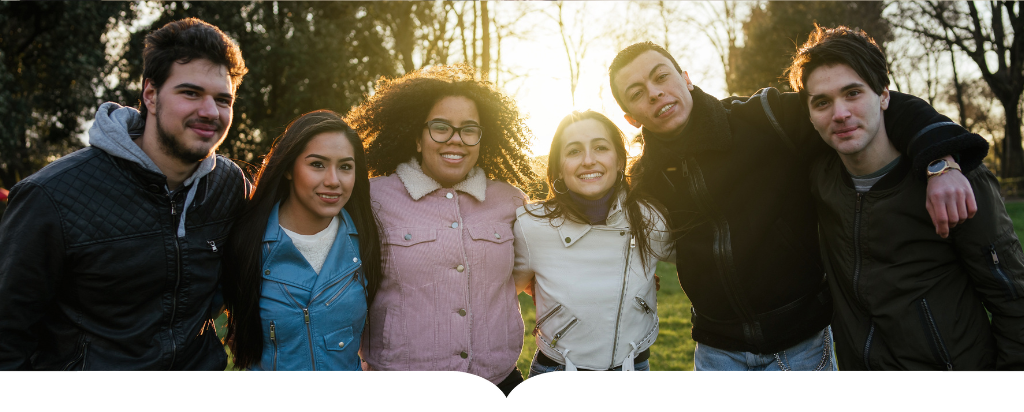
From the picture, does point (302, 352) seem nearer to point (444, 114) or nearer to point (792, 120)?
point (444, 114)

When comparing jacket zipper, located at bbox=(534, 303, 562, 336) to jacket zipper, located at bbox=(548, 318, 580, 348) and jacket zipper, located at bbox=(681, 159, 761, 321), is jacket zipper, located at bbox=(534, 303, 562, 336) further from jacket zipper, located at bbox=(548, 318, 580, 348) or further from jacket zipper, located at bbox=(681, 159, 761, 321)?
jacket zipper, located at bbox=(681, 159, 761, 321)

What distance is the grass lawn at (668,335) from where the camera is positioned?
5280 millimetres

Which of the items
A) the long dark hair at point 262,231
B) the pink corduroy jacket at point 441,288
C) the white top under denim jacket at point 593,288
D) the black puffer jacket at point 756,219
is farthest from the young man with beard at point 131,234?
the black puffer jacket at point 756,219

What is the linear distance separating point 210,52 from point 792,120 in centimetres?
269

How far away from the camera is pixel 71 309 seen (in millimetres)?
2059

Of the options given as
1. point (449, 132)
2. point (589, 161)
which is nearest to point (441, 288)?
point (449, 132)

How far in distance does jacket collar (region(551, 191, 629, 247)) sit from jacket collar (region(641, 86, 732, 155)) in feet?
1.39

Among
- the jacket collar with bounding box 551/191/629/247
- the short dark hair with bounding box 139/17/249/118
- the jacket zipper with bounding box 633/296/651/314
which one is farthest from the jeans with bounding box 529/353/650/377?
the short dark hair with bounding box 139/17/249/118

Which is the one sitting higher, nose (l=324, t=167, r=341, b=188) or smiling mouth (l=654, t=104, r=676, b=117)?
smiling mouth (l=654, t=104, r=676, b=117)

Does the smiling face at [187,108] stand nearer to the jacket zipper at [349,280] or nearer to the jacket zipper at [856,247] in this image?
the jacket zipper at [349,280]

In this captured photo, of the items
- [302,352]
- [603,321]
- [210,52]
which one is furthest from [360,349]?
[210,52]

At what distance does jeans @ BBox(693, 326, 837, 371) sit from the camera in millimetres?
2770

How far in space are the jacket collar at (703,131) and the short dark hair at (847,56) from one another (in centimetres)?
41
